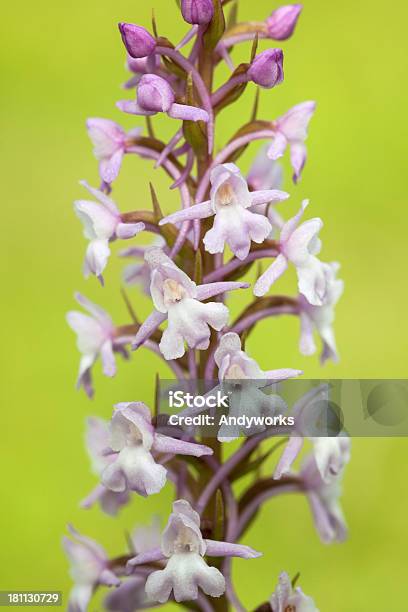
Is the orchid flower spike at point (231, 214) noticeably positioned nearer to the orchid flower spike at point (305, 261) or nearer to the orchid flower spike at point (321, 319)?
the orchid flower spike at point (305, 261)

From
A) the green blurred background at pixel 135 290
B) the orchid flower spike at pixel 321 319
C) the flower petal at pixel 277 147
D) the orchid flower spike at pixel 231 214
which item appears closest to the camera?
the orchid flower spike at pixel 231 214

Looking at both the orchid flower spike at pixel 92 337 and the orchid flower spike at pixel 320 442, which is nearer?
the orchid flower spike at pixel 320 442

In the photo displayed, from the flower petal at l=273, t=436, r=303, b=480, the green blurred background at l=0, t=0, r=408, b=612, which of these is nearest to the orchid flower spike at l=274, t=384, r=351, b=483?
the flower petal at l=273, t=436, r=303, b=480

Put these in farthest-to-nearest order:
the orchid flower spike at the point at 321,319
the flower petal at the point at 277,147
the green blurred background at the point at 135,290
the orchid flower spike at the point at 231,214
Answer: the green blurred background at the point at 135,290 < the orchid flower spike at the point at 321,319 < the flower petal at the point at 277,147 < the orchid flower spike at the point at 231,214

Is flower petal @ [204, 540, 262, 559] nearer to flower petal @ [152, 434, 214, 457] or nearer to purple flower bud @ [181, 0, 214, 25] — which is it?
flower petal @ [152, 434, 214, 457]

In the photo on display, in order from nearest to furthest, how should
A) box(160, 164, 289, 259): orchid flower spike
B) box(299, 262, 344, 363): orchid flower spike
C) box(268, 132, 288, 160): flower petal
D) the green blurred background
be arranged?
1. box(160, 164, 289, 259): orchid flower spike
2. box(268, 132, 288, 160): flower petal
3. box(299, 262, 344, 363): orchid flower spike
4. the green blurred background

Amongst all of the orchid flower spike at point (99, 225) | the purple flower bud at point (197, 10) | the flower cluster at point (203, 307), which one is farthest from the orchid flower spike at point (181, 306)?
the purple flower bud at point (197, 10)

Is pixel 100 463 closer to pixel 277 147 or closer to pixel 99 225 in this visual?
pixel 99 225
